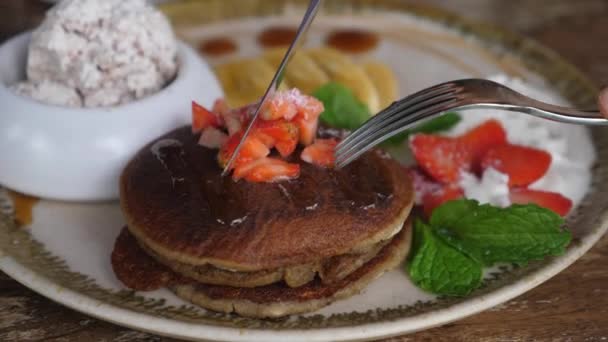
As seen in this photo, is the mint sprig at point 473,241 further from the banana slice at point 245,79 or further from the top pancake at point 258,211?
the banana slice at point 245,79

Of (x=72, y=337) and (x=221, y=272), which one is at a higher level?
(x=221, y=272)

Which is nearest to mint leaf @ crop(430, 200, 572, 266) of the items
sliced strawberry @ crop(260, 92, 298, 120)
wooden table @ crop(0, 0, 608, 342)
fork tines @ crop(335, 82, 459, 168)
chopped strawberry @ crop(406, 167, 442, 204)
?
wooden table @ crop(0, 0, 608, 342)

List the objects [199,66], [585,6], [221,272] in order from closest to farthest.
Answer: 1. [221,272]
2. [199,66]
3. [585,6]

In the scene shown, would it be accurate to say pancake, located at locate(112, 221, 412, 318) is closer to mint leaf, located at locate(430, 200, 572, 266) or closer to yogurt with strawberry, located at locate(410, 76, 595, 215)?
mint leaf, located at locate(430, 200, 572, 266)

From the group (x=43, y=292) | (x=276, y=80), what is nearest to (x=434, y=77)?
(x=276, y=80)

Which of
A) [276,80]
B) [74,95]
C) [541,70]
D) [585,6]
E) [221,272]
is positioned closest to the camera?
[221,272]

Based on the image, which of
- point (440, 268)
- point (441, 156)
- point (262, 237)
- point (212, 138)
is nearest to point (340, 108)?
point (441, 156)

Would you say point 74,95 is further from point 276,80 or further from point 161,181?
point 276,80

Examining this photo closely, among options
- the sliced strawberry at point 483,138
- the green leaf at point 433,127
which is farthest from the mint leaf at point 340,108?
the sliced strawberry at point 483,138
